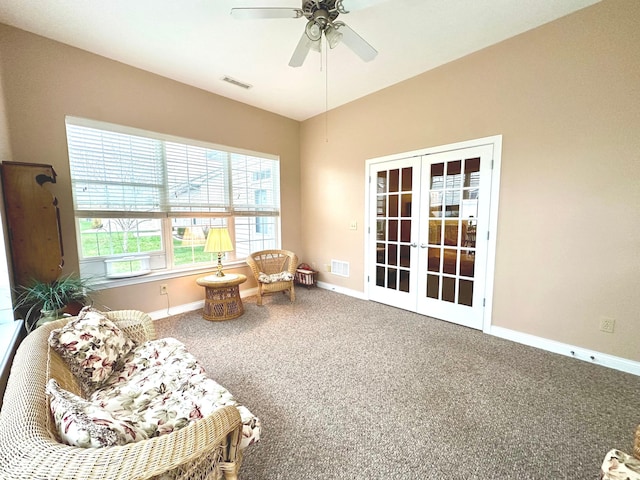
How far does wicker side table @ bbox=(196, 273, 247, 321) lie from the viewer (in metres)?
3.16

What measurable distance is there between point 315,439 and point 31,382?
1.38 meters

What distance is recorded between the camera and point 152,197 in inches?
125

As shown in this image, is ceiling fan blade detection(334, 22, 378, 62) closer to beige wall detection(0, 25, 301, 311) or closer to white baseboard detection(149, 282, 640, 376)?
beige wall detection(0, 25, 301, 311)

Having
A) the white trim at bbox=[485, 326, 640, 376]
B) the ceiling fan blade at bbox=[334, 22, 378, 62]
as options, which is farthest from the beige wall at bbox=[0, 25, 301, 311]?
the white trim at bbox=[485, 326, 640, 376]

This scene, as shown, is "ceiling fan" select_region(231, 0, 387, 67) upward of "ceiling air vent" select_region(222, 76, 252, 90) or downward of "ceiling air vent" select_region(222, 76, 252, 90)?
downward

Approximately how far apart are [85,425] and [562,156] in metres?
3.61

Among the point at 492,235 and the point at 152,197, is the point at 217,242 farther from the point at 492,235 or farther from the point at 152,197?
the point at 492,235

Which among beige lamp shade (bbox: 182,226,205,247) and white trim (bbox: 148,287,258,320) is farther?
beige lamp shade (bbox: 182,226,205,247)

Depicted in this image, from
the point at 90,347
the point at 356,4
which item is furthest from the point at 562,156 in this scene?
the point at 90,347

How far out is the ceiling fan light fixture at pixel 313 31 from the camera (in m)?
1.94

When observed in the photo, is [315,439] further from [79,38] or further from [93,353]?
[79,38]

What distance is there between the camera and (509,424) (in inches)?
63.5

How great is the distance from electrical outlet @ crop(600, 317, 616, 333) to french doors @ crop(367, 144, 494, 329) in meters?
0.91

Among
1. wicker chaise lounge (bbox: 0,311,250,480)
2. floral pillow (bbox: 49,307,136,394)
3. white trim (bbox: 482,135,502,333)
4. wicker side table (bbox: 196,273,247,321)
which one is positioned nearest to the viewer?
wicker chaise lounge (bbox: 0,311,250,480)
